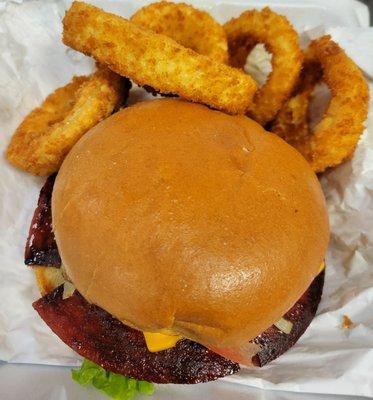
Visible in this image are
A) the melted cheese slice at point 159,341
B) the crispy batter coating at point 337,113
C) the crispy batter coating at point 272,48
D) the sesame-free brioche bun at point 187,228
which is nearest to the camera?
the sesame-free brioche bun at point 187,228

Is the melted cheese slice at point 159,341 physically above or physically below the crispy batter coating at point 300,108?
below

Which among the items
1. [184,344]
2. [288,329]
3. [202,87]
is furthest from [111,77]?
[288,329]

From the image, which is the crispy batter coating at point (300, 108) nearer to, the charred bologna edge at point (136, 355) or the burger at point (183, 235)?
the burger at point (183, 235)

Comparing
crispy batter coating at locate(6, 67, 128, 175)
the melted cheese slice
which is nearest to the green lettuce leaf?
the melted cheese slice

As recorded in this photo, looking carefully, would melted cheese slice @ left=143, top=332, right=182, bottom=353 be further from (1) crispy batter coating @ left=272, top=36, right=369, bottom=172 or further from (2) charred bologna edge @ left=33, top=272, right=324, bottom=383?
(1) crispy batter coating @ left=272, top=36, right=369, bottom=172

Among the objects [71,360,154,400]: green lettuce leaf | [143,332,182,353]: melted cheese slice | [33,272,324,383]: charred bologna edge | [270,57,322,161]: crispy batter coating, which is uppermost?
[270,57,322,161]: crispy batter coating

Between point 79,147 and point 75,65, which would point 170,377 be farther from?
point 75,65

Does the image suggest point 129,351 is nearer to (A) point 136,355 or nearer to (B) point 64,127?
(A) point 136,355

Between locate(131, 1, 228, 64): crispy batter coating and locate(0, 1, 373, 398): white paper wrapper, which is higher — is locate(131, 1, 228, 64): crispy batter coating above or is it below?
above

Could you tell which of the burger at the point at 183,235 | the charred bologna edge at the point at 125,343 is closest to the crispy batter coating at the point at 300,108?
the burger at the point at 183,235
